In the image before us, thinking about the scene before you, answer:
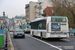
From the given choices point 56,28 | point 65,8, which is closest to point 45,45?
point 56,28

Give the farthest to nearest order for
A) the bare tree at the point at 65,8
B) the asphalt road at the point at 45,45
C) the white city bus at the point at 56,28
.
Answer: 1. the bare tree at the point at 65,8
2. the white city bus at the point at 56,28
3. the asphalt road at the point at 45,45

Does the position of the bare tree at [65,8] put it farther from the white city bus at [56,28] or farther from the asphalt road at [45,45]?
the asphalt road at [45,45]

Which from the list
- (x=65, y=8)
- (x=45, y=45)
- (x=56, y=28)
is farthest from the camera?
(x=65, y=8)

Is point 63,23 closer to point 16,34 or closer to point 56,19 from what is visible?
point 56,19

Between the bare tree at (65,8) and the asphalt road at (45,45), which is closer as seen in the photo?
the asphalt road at (45,45)

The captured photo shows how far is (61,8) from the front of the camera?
1535 inches

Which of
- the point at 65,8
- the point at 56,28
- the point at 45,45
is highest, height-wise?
the point at 65,8

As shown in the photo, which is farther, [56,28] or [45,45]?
[56,28]

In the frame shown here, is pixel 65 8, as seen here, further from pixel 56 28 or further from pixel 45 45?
pixel 45 45

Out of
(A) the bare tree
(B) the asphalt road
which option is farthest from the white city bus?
(A) the bare tree

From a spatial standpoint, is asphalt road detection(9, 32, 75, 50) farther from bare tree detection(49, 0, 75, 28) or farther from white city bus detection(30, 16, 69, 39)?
bare tree detection(49, 0, 75, 28)

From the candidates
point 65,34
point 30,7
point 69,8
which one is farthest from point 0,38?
point 30,7

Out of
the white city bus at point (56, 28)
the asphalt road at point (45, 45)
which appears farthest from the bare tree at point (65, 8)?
the asphalt road at point (45, 45)

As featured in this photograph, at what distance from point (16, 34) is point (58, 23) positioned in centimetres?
899
